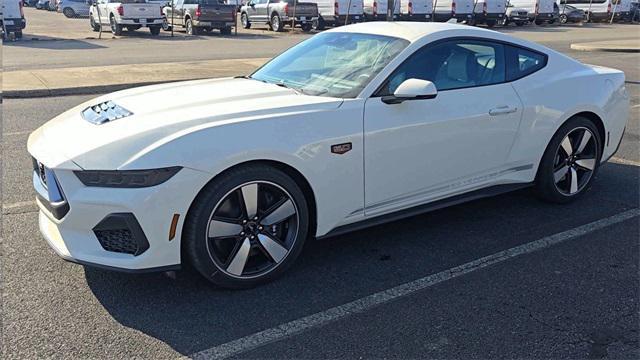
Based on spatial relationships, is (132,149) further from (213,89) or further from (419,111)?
(419,111)

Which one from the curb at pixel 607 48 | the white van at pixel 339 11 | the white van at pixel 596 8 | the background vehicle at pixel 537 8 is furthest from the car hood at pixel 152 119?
the white van at pixel 596 8

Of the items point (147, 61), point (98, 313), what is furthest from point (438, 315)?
point (147, 61)

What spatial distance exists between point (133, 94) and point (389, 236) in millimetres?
2127

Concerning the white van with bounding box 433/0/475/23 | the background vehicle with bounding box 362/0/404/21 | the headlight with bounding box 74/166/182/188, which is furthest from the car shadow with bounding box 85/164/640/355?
the white van with bounding box 433/0/475/23

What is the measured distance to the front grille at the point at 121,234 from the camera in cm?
309

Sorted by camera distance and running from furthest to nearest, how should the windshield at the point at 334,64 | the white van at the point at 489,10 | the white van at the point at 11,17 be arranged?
the white van at the point at 489,10, the white van at the point at 11,17, the windshield at the point at 334,64

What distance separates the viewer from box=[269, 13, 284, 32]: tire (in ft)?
88.6

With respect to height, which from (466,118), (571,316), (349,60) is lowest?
(571,316)

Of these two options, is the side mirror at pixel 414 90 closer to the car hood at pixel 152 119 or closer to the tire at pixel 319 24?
the car hood at pixel 152 119

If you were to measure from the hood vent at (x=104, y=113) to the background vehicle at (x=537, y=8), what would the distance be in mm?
32626

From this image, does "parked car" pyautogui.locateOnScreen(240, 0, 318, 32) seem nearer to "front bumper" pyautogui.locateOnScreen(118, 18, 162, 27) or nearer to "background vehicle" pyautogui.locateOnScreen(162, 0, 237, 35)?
"background vehicle" pyautogui.locateOnScreen(162, 0, 237, 35)

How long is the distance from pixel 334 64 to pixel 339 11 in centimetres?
2404

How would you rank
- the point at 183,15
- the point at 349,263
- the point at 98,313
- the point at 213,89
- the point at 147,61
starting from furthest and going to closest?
the point at 183,15
the point at 147,61
the point at 213,89
the point at 349,263
the point at 98,313

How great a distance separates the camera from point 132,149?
3152 mm
